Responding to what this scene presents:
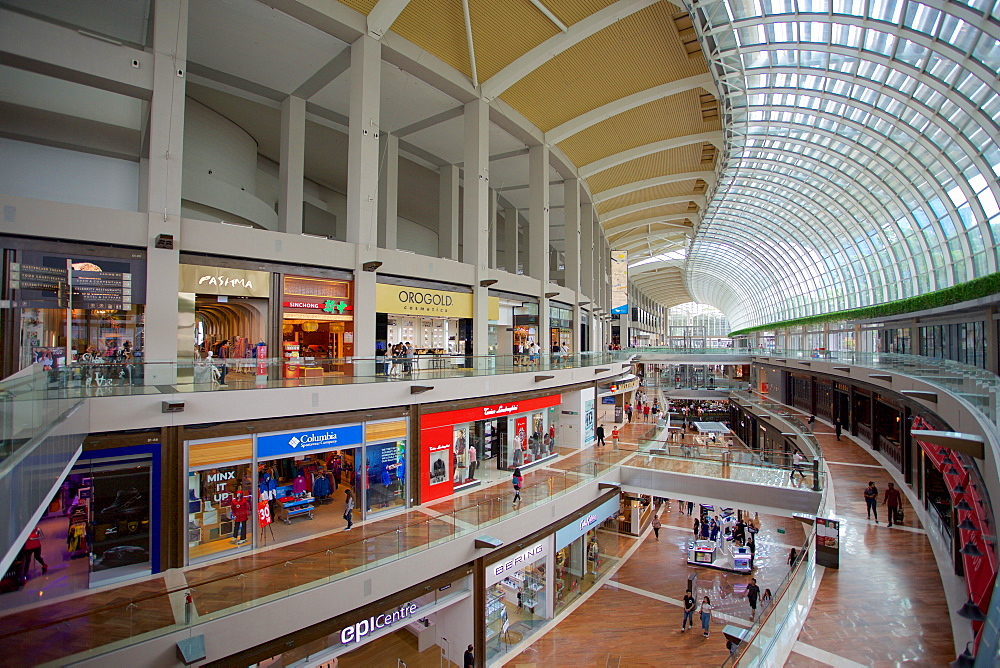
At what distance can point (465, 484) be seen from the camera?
43.3ft

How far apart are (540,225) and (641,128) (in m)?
6.72

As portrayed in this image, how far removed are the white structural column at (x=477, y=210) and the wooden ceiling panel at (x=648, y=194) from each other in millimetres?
17346

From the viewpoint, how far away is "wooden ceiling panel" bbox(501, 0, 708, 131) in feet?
51.5

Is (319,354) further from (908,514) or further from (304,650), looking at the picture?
(908,514)

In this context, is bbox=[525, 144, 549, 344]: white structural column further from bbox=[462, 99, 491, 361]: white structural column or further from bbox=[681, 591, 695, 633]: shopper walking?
A: bbox=[681, 591, 695, 633]: shopper walking

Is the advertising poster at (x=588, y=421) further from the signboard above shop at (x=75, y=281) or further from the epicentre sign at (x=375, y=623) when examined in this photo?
the signboard above shop at (x=75, y=281)

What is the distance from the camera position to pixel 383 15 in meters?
12.6

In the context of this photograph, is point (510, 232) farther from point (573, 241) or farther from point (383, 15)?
point (383, 15)

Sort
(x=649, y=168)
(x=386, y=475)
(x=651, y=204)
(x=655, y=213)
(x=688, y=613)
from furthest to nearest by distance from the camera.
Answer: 1. (x=655, y=213)
2. (x=651, y=204)
3. (x=649, y=168)
4. (x=688, y=613)
5. (x=386, y=475)

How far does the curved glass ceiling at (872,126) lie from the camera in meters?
14.0

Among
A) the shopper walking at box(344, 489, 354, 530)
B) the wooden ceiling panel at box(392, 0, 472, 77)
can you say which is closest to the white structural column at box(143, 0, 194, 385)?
the shopper walking at box(344, 489, 354, 530)

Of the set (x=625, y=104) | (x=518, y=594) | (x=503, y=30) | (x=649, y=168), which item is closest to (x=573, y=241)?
(x=649, y=168)

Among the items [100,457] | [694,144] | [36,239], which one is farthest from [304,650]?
[694,144]

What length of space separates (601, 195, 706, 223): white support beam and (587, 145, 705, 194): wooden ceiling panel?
4.44 m
